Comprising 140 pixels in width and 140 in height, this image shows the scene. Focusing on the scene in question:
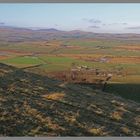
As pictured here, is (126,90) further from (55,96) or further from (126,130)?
(55,96)

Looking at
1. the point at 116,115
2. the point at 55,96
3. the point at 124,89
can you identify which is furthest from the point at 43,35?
the point at 116,115

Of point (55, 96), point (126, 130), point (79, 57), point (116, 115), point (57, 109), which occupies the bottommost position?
point (126, 130)

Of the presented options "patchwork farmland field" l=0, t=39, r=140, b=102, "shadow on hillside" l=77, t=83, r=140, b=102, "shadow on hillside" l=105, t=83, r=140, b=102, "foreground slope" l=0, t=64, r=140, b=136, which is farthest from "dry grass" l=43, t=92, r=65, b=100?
"shadow on hillside" l=105, t=83, r=140, b=102

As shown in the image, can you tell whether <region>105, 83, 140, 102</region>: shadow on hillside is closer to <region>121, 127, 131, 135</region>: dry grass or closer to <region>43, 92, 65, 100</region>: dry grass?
<region>121, 127, 131, 135</region>: dry grass

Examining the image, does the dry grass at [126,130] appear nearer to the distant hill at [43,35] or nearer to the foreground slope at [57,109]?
the foreground slope at [57,109]

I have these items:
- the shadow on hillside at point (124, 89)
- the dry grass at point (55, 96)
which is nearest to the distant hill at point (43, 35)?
the shadow on hillside at point (124, 89)

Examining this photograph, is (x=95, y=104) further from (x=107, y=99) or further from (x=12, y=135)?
(x=12, y=135)
